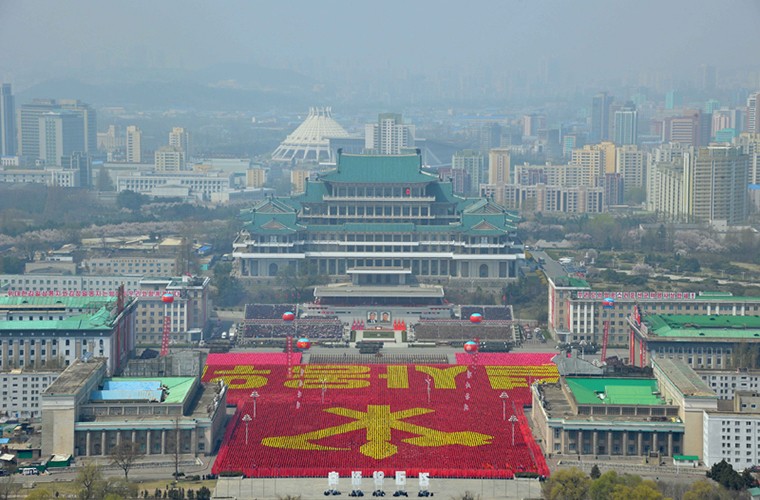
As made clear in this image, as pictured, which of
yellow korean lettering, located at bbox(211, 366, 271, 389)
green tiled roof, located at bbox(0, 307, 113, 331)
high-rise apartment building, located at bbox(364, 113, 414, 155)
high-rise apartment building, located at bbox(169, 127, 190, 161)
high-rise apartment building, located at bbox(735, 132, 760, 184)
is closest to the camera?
green tiled roof, located at bbox(0, 307, 113, 331)

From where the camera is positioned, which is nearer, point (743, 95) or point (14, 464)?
point (14, 464)

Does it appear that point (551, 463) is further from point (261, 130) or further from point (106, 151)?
point (261, 130)

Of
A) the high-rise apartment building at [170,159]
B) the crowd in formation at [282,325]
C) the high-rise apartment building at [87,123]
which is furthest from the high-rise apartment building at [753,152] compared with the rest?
the high-rise apartment building at [87,123]

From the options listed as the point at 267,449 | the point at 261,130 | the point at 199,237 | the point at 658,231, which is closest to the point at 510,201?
the point at 658,231

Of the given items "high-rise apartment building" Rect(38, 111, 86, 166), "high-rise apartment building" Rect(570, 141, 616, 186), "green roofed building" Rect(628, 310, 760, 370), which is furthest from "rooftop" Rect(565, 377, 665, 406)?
"high-rise apartment building" Rect(38, 111, 86, 166)

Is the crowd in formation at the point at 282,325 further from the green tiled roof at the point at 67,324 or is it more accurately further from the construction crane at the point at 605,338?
the construction crane at the point at 605,338

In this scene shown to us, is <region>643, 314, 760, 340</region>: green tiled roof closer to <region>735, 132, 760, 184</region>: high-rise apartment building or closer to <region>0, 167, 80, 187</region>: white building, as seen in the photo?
<region>735, 132, 760, 184</region>: high-rise apartment building
